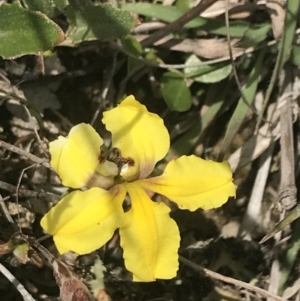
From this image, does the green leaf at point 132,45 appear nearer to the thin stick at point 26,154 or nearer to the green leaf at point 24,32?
the green leaf at point 24,32

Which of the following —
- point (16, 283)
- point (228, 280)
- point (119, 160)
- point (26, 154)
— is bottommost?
point (228, 280)

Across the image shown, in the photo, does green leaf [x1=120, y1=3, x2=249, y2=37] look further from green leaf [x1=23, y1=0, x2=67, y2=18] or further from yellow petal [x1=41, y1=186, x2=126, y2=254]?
yellow petal [x1=41, y1=186, x2=126, y2=254]

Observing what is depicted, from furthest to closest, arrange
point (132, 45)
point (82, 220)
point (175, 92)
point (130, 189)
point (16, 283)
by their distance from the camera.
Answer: point (175, 92) → point (132, 45) → point (16, 283) → point (130, 189) → point (82, 220)

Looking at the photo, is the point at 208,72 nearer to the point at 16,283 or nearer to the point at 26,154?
the point at 26,154

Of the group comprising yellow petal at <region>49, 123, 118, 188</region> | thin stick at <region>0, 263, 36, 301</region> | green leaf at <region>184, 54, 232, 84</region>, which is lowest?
thin stick at <region>0, 263, 36, 301</region>

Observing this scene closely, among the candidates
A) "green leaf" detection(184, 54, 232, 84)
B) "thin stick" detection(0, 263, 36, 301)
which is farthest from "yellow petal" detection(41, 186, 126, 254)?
"green leaf" detection(184, 54, 232, 84)

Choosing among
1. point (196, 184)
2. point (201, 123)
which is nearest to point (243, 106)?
Result: point (201, 123)

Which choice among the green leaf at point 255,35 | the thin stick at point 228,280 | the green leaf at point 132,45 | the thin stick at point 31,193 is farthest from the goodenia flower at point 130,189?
the green leaf at point 255,35

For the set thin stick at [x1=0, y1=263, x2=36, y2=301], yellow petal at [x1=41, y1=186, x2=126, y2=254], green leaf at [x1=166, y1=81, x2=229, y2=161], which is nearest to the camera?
yellow petal at [x1=41, y1=186, x2=126, y2=254]
